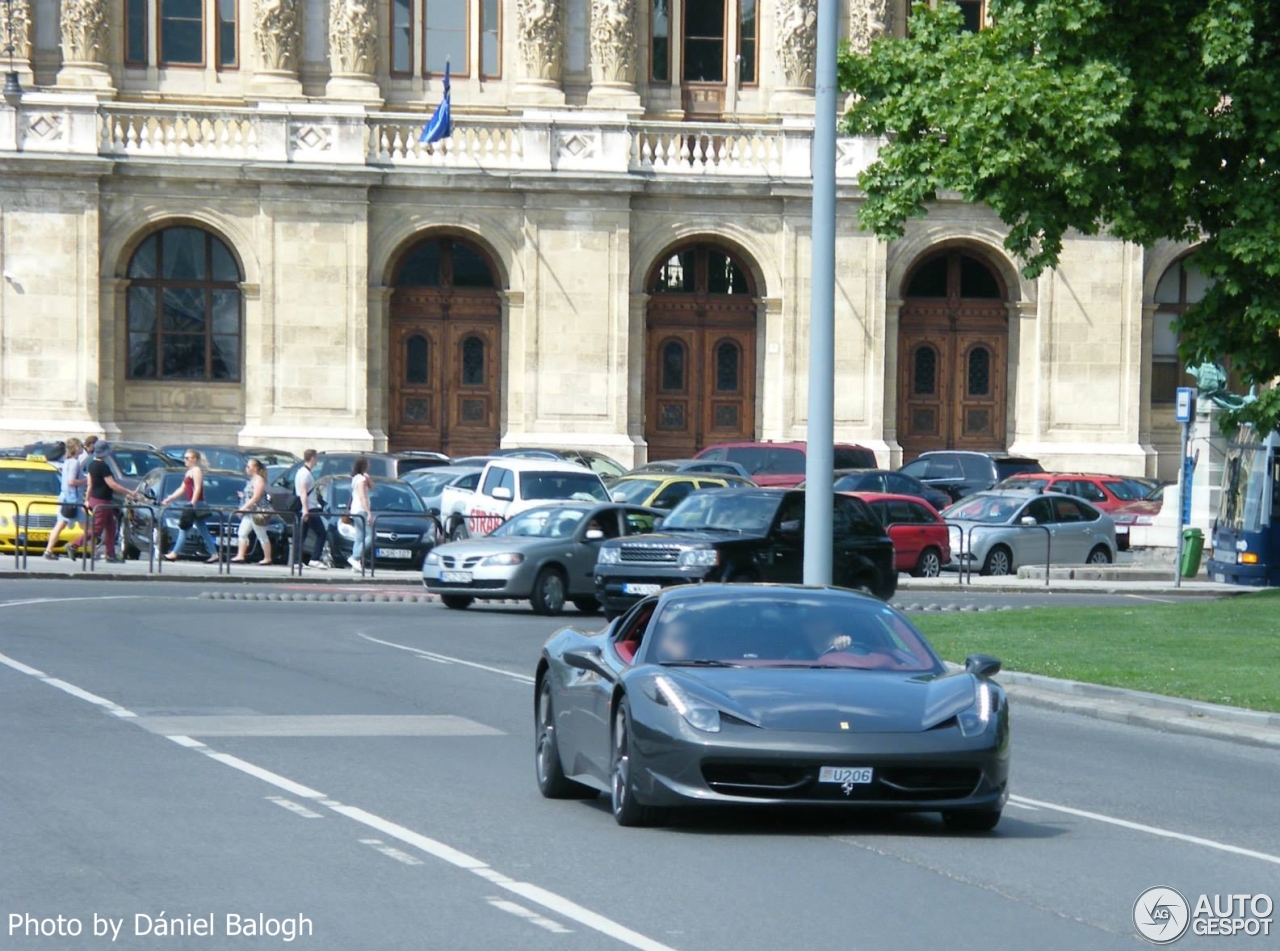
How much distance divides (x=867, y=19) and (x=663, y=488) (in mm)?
19763

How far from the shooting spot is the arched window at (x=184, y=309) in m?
54.3

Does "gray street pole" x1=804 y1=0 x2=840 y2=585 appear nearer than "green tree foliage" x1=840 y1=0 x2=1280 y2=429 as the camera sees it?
Yes

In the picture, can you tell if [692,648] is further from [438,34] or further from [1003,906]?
[438,34]

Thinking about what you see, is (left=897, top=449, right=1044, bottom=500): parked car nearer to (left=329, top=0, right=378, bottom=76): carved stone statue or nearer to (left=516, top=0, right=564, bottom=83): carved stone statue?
(left=516, top=0, right=564, bottom=83): carved stone statue

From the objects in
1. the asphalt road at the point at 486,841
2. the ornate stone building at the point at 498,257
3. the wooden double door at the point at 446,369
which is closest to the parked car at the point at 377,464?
the ornate stone building at the point at 498,257

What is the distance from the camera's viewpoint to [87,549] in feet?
115

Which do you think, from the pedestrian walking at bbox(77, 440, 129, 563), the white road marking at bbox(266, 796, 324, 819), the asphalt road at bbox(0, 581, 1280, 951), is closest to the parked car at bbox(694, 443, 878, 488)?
the pedestrian walking at bbox(77, 440, 129, 563)

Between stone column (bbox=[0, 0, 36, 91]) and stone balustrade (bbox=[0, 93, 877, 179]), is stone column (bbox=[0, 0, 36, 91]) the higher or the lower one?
the higher one

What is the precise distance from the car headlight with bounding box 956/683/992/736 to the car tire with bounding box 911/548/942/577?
92.9 feet

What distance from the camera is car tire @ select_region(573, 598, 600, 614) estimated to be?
102 feet

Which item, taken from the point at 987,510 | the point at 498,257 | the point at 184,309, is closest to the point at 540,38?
the point at 498,257

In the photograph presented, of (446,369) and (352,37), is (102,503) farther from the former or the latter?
(352,37)

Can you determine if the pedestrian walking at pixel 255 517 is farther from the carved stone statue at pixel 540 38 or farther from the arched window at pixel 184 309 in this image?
the carved stone statue at pixel 540 38

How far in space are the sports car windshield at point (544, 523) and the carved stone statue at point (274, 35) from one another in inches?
974
